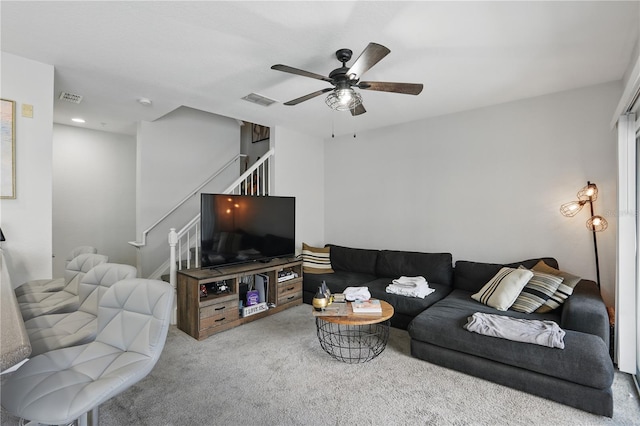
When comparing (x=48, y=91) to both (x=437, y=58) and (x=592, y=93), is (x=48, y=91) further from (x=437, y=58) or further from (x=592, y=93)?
(x=592, y=93)

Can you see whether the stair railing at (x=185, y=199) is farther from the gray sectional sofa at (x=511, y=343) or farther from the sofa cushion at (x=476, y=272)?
the sofa cushion at (x=476, y=272)

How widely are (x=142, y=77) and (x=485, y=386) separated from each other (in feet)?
12.7

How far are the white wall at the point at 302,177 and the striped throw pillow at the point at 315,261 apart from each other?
0.38 metres

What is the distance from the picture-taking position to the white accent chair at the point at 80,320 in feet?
5.76

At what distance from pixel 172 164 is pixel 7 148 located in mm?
2356

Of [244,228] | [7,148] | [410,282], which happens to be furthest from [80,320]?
[410,282]

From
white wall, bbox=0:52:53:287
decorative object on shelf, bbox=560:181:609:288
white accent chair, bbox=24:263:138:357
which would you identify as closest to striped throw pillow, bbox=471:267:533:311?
decorative object on shelf, bbox=560:181:609:288

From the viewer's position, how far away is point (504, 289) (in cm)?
282

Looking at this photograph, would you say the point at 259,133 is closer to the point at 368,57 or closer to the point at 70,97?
the point at 70,97

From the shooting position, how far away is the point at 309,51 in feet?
7.64

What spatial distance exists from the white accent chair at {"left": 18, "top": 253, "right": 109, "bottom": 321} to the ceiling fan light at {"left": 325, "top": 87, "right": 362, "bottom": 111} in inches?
88.5

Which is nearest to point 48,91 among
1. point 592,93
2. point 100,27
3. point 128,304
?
point 100,27

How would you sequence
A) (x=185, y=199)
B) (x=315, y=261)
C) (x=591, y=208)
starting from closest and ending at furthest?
(x=591, y=208), (x=315, y=261), (x=185, y=199)

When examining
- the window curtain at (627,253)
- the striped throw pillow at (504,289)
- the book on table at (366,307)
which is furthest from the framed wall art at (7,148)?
the window curtain at (627,253)
